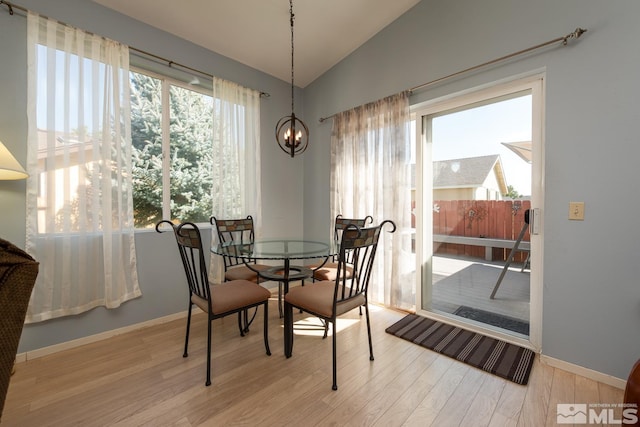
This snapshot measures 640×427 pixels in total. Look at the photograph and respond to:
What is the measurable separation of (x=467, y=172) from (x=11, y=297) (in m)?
2.96

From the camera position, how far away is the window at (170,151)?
8.40 ft

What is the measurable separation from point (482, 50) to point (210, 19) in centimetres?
246

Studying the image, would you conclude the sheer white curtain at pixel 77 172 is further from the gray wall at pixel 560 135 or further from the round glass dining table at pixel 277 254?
the round glass dining table at pixel 277 254

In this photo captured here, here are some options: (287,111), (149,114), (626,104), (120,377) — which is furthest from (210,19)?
(626,104)

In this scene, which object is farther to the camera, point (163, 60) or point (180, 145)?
point (180, 145)

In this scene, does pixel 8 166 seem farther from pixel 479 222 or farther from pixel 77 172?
pixel 479 222

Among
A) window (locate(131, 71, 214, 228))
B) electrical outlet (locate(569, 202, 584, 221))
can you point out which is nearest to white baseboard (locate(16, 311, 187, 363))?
window (locate(131, 71, 214, 228))

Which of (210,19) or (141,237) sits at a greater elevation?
(210,19)

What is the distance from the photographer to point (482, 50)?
2219 millimetres

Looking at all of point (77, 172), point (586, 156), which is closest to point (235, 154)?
point (77, 172)

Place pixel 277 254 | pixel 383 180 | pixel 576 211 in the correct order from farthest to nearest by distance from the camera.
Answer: pixel 383 180 < pixel 277 254 < pixel 576 211

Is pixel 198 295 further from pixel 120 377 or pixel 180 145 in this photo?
pixel 180 145

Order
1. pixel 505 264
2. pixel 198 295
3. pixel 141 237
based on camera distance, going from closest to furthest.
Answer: pixel 198 295, pixel 505 264, pixel 141 237

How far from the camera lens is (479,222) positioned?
246cm
